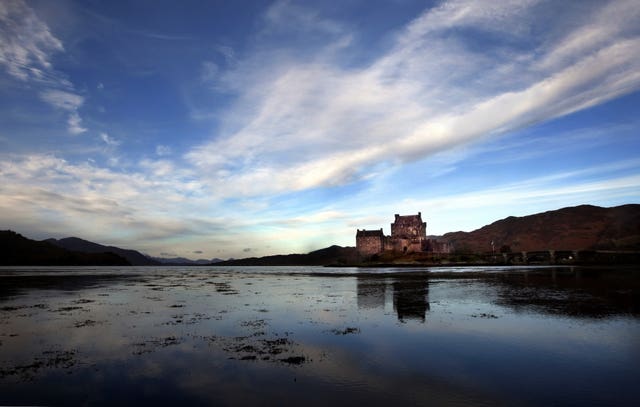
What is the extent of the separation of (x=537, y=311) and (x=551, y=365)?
14937 millimetres

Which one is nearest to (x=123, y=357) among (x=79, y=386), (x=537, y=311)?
(x=79, y=386)

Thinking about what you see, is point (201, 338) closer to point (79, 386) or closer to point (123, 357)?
point (123, 357)

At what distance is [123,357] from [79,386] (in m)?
3.83

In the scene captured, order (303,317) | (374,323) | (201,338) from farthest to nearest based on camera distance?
(303,317) → (374,323) → (201,338)

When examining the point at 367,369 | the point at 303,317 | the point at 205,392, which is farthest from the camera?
the point at 303,317

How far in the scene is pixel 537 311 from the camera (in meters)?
27.4

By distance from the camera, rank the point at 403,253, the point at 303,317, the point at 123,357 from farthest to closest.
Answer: the point at 403,253, the point at 303,317, the point at 123,357

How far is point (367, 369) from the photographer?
14094 mm

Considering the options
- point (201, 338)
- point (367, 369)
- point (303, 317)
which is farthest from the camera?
point (303, 317)

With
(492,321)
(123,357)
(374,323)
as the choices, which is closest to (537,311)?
(492,321)

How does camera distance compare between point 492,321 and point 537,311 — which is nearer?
point 492,321

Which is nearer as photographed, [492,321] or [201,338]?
[201,338]

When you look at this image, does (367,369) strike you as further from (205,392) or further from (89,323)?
(89,323)

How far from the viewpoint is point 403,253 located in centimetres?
18775
